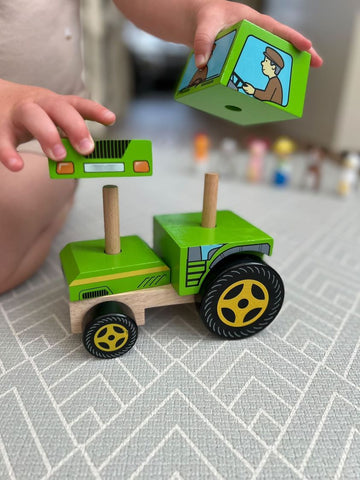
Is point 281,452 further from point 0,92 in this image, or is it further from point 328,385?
point 0,92

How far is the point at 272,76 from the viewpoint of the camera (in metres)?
0.45

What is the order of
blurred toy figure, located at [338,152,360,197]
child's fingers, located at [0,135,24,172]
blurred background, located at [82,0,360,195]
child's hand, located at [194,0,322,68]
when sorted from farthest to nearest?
blurred background, located at [82,0,360,195]
blurred toy figure, located at [338,152,360,197]
child's hand, located at [194,0,322,68]
child's fingers, located at [0,135,24,172]

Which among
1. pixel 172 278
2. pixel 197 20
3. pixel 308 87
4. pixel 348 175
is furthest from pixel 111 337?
pixel 308 87

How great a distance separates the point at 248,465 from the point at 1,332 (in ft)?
1.21

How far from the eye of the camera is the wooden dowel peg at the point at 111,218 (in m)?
0.45

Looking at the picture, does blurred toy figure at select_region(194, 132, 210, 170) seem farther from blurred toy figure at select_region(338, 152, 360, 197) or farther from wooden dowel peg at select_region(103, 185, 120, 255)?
wooden dowel peg at select_region(103, 185, 120, 255)

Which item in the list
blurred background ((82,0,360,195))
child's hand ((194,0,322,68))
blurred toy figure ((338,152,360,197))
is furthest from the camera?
blurred background ((82,0,360,195))

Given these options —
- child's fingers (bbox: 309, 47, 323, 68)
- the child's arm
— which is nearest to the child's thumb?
the child's arm

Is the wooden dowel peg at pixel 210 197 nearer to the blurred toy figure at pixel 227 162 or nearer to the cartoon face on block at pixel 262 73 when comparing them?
the cartoon face on block at pixel 262 73

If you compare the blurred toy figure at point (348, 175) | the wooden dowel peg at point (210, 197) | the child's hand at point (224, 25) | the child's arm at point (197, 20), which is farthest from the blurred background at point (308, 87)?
the wooden dowel peg at point (210, 197)

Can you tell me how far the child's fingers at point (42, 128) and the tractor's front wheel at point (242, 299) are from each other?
0.24 metres

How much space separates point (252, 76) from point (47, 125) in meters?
0.25

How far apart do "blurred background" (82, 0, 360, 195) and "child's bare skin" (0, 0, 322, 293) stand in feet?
2.28

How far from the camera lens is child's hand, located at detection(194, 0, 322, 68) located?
47 cm
